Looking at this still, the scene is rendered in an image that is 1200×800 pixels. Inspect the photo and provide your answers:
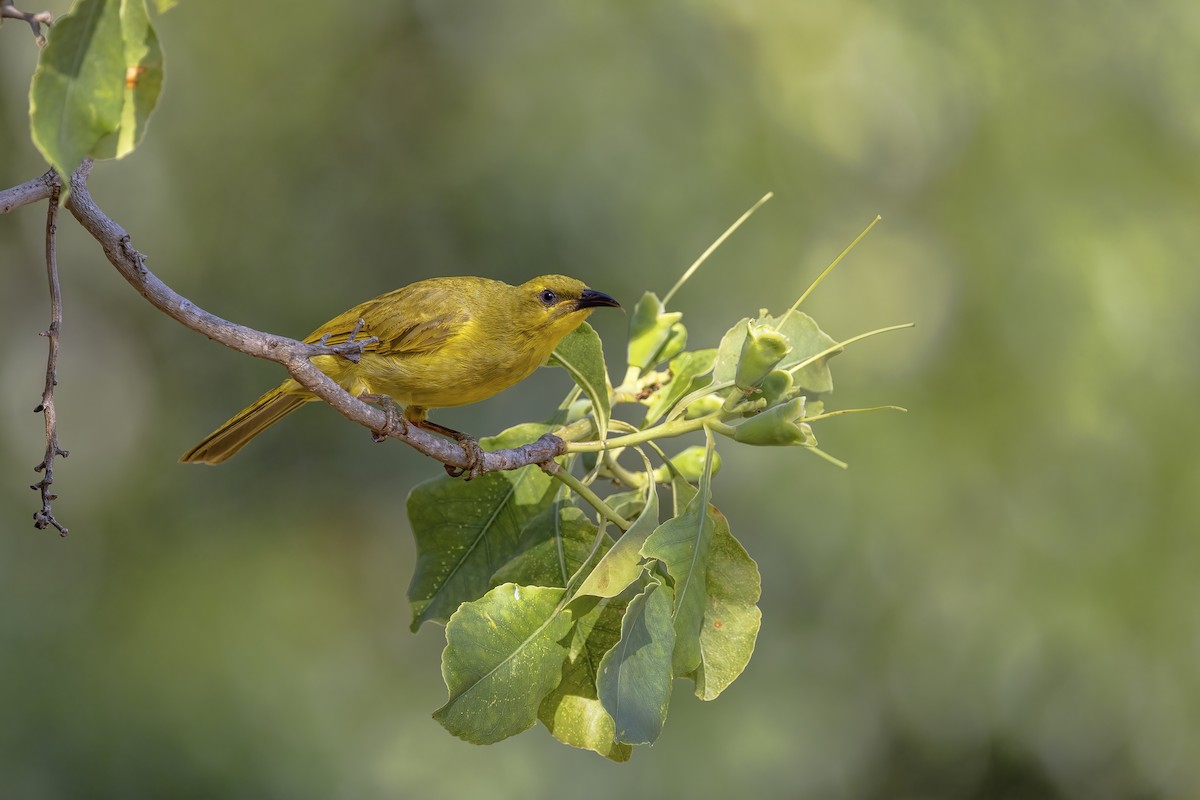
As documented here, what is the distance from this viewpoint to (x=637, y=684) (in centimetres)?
206

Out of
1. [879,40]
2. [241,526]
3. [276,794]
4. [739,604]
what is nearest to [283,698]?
[276,794]

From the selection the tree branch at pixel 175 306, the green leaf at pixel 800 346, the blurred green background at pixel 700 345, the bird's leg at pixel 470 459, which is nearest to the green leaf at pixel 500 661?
the bird's leg at pixel 470 459

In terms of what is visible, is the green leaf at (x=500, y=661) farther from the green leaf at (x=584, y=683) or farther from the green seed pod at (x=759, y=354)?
the green seed pod at (x=759, y=354)

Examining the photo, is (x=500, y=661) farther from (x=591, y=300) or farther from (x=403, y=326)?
(x=591, y=300)

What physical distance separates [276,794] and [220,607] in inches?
67.5

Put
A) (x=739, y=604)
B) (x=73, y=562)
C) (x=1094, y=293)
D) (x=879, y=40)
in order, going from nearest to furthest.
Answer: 1. (x=739, y=604)
2. (x=1094, y=293)
3. (x=879, y=40)
4. (x=73, y=562)

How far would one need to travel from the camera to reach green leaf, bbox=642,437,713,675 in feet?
7.09

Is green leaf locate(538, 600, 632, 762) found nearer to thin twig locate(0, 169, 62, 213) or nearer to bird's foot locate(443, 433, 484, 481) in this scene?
bird's foot locate(443, 433, 484, 481)

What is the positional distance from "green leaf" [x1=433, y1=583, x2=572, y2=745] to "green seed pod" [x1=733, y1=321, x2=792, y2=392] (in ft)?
1.83

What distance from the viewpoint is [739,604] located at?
7.72ft

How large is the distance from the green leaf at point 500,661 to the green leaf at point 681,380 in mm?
541

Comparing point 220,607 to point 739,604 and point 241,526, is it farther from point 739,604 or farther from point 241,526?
point 739,604

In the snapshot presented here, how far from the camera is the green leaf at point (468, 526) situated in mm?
2768

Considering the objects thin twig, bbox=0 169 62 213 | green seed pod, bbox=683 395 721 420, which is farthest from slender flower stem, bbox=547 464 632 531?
thin twig, bbox=0 169 62 213
